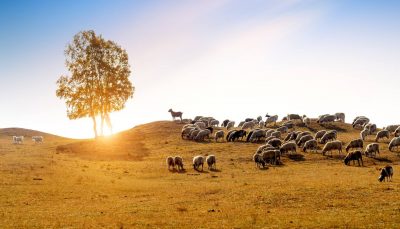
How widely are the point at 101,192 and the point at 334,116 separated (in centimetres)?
5468

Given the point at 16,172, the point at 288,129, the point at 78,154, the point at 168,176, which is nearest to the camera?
the point at 16,172

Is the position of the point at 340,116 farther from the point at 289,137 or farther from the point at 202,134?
the point at 202,134

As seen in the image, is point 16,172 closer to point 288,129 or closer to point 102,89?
point 102,89

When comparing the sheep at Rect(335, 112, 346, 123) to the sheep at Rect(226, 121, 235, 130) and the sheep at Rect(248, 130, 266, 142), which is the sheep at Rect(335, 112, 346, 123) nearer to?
the sheep at Rect(226, 121, 235, 130)

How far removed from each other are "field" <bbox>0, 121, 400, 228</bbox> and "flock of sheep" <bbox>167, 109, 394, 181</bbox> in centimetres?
139

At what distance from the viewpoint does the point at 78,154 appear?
61875mm

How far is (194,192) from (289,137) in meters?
32.5

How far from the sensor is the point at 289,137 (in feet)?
205

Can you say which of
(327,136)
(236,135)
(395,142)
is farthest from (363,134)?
(236,135)

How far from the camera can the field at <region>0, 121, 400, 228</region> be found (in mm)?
23031

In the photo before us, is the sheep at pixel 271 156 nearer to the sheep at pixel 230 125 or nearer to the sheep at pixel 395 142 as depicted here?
the sheep at pixel 395 142

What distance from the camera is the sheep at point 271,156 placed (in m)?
49.1

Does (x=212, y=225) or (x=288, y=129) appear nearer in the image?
(x=212, y=225)

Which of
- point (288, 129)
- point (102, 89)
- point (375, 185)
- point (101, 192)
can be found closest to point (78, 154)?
point (102, 89)
